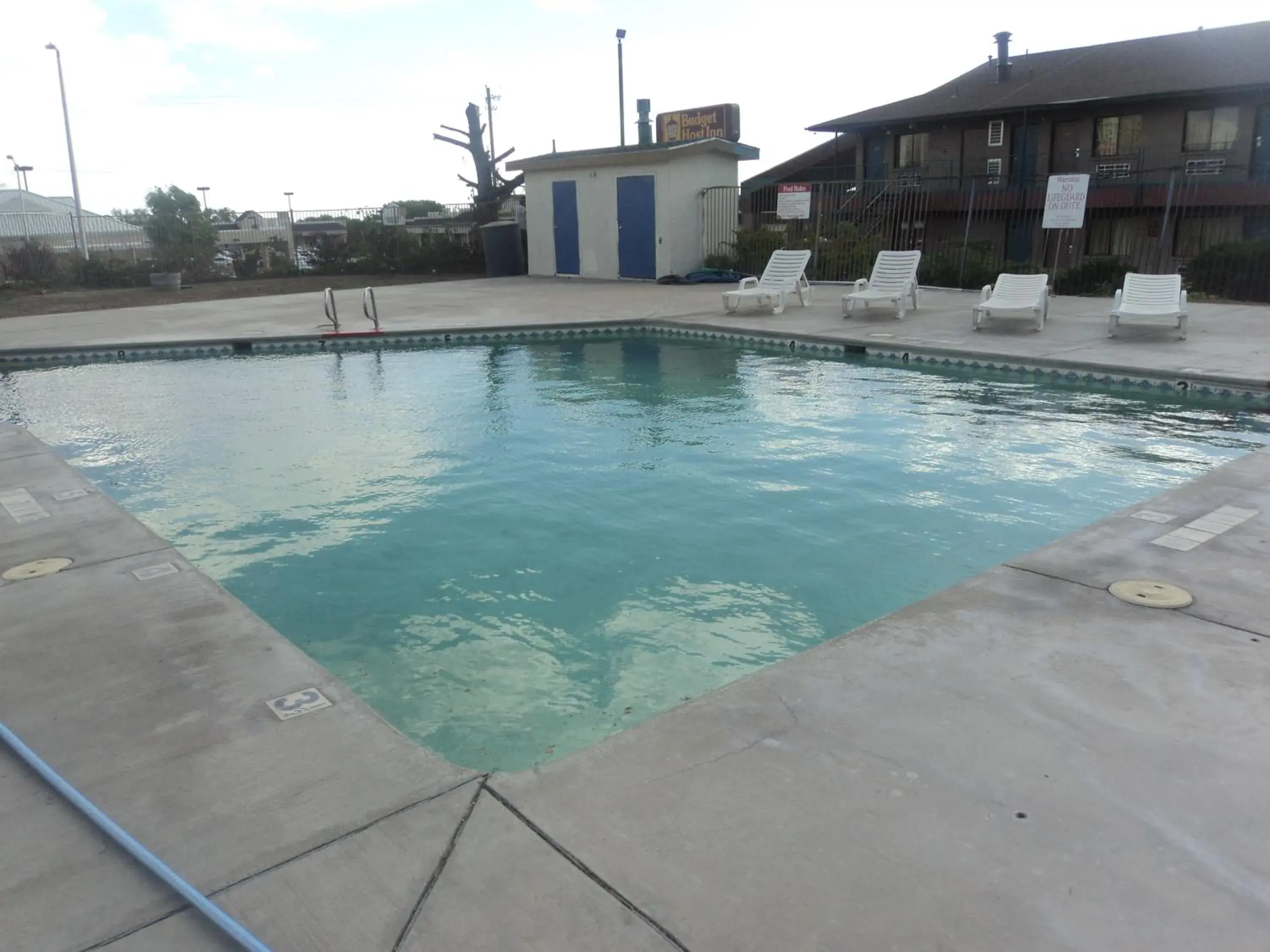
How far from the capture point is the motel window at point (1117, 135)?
24.2 metres

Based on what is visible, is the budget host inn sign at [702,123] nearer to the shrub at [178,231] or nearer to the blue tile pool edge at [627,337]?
the blue tile pool edge at [627,337]

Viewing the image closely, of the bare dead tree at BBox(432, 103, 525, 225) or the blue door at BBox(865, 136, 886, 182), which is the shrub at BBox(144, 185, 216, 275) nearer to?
the bare dead tree at BBox(432, 103, 525, 225)

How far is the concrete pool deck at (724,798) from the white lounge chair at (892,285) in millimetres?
8877

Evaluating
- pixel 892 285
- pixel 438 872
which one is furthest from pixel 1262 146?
pixel 438 872

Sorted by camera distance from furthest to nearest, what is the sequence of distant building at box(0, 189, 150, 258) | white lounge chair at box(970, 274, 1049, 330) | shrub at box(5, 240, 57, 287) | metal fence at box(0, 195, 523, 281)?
1. metal fence at box(0, 195, 523, 281)
2. distant building at box(0, 189, 150, 258)
3. shrub at box(5, 240, 57, 287)
4. white lounge chair at box(970, 274, 1049, 330)

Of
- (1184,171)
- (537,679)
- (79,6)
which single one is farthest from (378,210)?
(537,679)

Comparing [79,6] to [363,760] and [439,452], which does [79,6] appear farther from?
[363,760]

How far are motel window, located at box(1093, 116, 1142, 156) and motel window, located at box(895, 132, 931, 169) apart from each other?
473 cm

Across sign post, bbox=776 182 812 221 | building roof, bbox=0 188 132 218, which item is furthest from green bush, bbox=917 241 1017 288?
building roof, bbox=0 188 132 218

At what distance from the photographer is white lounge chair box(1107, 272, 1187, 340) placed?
32.1 ft

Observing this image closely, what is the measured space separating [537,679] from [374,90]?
50.1 meters

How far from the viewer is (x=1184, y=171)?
2312 cm

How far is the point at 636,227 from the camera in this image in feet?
60.8

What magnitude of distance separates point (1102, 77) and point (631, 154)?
15335 millimetres
